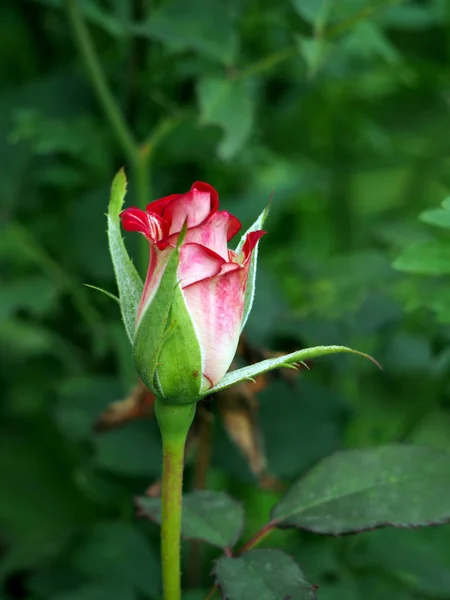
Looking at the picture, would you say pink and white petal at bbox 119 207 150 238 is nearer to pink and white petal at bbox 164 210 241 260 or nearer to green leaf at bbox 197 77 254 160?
pink and white petal at bbox 164 210 241 260

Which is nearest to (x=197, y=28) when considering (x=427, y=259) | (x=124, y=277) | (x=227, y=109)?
(x=227, y=109)

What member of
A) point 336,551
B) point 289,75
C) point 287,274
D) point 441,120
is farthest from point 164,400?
point 441,120

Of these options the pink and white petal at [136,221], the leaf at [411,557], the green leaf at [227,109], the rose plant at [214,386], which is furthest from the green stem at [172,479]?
the green leaf at [227,109]

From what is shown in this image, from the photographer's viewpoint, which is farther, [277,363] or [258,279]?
[258,279]

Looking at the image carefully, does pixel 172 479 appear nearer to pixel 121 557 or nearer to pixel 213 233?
pixel 213 233

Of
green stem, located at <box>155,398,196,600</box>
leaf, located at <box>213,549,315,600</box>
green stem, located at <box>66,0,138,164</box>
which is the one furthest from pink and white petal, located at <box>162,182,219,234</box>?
green stem, located at <box>66,0,138,164</box>
